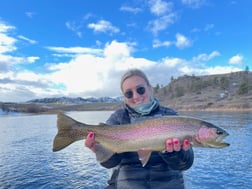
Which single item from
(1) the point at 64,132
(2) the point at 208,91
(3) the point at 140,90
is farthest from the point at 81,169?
(2) the point at 208,91

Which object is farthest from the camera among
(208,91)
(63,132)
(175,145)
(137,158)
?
(208,91)

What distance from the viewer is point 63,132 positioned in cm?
484

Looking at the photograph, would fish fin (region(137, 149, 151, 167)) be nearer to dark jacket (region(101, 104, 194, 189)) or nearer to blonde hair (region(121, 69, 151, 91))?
dark jacket (region(101, 104, 194, 189))

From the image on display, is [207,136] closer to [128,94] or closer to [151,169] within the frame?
[151,169]

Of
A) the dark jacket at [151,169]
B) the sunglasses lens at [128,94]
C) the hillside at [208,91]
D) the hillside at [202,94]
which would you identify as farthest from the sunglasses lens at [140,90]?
the hillside at [208,91]

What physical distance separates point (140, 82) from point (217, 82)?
161269 millimetres

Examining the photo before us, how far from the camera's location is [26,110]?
9781 centimetres

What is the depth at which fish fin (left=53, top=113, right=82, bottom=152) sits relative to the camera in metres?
4.71

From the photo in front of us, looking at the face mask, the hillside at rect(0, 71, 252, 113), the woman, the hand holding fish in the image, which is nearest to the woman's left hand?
the woman

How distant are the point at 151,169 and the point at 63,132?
4.90ft

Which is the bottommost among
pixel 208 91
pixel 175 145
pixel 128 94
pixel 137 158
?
pixel 137 158

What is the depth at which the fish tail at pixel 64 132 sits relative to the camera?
186 inches

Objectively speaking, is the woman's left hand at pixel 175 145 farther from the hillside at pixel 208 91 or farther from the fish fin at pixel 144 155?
the hillside at pixel 208 91

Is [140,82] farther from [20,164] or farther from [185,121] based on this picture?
[20,164]
